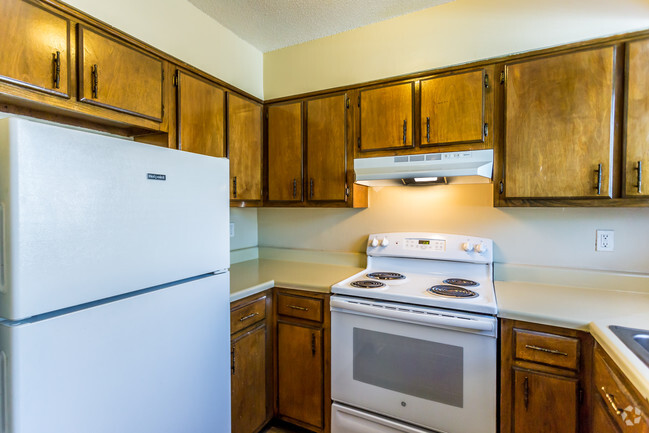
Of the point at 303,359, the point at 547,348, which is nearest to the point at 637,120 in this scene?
the point at 547,348

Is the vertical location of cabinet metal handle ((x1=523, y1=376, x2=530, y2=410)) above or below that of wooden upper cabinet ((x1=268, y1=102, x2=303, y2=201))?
below

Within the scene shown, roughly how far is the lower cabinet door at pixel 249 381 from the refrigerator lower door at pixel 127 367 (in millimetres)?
234

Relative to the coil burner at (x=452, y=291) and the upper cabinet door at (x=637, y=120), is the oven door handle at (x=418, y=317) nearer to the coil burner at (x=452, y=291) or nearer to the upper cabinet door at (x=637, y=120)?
the coil burner at (x=452, y=291)

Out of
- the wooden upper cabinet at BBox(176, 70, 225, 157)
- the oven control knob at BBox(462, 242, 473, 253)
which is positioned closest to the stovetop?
the oven control knob at BBox(462, 242, 473, 253)

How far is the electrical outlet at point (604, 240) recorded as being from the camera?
5.62 feet

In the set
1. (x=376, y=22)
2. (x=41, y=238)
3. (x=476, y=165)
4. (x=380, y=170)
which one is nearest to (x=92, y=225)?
(x=41, y=238)

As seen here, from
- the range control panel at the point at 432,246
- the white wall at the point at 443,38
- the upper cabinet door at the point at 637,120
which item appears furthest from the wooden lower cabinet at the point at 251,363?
the upper cabinet door at the point at 637,120

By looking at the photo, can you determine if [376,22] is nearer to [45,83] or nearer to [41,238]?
[45,83]

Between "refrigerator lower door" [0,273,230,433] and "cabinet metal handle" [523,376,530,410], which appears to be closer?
"refrigerator lower door" [0,273,230,433]

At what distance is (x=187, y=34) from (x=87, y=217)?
1592 mm

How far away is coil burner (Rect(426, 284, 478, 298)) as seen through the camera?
157 centimetres

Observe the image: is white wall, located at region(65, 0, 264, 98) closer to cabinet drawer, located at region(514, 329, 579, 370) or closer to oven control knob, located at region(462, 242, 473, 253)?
oven control knob, located at region(462, 242, 473, 253)

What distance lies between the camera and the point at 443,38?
2.03 m

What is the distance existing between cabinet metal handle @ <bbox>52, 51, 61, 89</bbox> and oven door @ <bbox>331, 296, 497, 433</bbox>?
1541 millimetres
